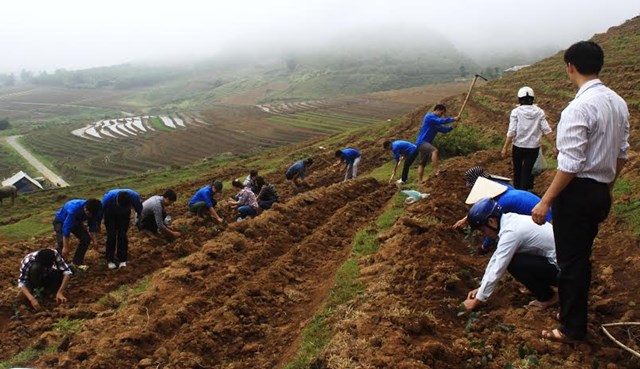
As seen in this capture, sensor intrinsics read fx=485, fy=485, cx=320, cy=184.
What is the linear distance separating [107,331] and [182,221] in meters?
6.39

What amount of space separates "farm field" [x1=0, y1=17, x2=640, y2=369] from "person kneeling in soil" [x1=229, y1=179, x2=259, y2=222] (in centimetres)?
79

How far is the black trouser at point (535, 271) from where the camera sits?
192 inches

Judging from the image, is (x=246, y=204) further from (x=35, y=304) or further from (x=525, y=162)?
(x=525, y=162)

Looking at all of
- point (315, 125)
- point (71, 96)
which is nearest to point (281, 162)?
point (315, 125)

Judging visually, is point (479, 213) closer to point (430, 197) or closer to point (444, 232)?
point (444, 232)

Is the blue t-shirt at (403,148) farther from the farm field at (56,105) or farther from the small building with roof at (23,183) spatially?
the farm field at (56,105)

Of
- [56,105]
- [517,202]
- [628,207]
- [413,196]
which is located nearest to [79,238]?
[413,196]

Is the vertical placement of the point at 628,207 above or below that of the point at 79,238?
above

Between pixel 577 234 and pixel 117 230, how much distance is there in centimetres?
876

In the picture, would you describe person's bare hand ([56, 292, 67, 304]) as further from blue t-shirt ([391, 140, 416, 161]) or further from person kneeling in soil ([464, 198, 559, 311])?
blue t-shirt ([391, 140, 416, 161])

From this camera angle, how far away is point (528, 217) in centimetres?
492

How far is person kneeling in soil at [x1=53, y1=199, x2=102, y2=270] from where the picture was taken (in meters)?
9.34

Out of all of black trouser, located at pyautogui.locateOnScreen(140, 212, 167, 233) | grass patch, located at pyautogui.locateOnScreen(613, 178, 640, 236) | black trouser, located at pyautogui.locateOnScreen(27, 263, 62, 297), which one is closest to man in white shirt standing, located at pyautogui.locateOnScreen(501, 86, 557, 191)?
grass patch, located at pyautogui.locateOnScreen(613, 178, 640, 236)

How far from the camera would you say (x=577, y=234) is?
3.97 metres
